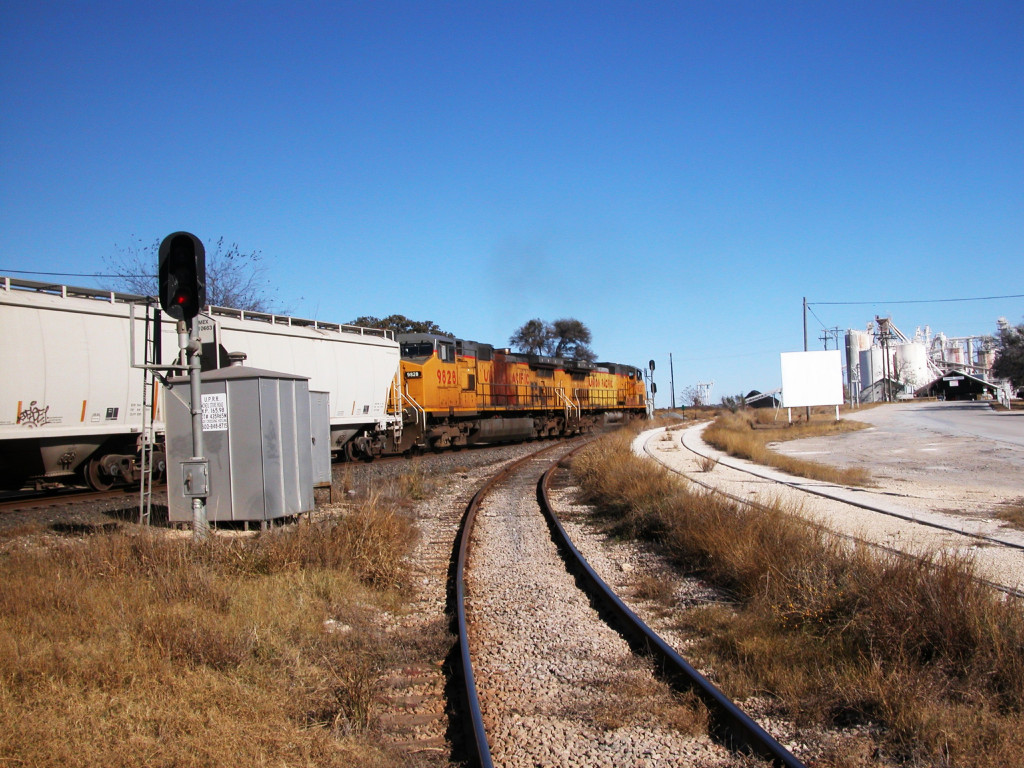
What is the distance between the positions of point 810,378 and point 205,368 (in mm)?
35884

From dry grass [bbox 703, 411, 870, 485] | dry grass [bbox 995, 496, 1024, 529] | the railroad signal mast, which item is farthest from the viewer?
dry grass [bbox 703, 411, 870, 485]

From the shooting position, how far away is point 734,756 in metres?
3.73

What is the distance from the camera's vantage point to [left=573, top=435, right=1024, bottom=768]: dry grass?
151 inches

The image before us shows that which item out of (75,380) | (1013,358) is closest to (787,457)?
(75,380)

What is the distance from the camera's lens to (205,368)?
9.17 metres

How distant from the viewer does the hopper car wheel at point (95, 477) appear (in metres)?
13.8

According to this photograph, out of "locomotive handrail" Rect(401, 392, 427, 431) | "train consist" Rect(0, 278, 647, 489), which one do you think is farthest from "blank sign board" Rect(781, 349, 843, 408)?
"locomotive handrail" Rect(401, 392, 427, 431)

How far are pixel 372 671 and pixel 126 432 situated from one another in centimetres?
1059

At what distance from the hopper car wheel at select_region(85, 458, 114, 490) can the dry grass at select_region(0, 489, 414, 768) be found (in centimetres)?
663

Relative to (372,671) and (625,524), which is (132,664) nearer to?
(372,671)

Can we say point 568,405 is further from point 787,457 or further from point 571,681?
point 571,681

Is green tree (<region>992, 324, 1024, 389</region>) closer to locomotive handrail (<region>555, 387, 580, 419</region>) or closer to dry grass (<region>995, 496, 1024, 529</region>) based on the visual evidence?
locomotive handrail (<region>555, 387, 580, 419</region>)

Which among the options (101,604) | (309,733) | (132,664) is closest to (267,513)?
(101,604)

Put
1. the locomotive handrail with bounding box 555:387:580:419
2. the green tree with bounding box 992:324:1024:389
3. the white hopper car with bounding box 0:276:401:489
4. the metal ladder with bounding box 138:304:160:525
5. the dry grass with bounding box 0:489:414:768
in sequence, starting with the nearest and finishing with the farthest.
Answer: the dry grass with bounding box 0:489:414:768
the metal ladder with bounding box 138:304:160:525
the white hopper car with bounding box 0:276:401:489
the locomotive handrail with bounding box 555:387:580:419
the green tree with bounding box 992:324:1024:389
